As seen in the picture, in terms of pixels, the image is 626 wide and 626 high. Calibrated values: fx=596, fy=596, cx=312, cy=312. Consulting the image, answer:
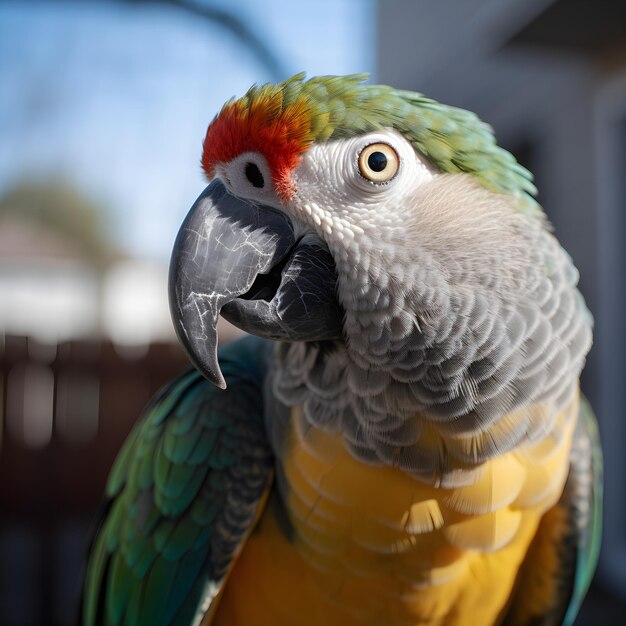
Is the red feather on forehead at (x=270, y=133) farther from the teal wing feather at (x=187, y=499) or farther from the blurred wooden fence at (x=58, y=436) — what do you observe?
the blurred wooden fence at (x=58, y=436)

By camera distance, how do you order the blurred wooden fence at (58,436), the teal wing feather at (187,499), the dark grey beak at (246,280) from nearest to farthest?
the dark grey beak at (246,280)
the teal wing feather at (187,499)
the blurred wooden fence at (58,436)

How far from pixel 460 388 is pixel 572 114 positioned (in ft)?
10.5

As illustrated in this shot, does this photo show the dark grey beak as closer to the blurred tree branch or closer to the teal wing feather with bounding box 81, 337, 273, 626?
the teal wing feather with bounding box 81, 337, 273, 626

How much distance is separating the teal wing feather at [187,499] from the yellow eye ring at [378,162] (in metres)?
0.52

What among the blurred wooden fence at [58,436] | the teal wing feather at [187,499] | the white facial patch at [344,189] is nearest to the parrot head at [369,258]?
the white facial patch at [344,189]

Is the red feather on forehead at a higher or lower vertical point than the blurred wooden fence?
higher

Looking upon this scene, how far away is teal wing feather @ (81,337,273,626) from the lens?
3.56 feet

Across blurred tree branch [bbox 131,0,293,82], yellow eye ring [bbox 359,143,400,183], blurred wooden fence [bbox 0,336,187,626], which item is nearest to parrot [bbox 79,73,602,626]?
yellow eye ring [bbox 359,143,400,183]

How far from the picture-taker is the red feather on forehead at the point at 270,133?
87 centimetres

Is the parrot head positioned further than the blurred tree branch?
No

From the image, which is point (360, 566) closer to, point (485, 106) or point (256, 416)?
point (256, 416)

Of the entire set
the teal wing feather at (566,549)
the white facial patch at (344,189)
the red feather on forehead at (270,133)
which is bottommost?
the teal wing feather at (566,549)

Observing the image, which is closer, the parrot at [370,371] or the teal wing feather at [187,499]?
the parrot at [370,371]

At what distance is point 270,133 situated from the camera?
2.89 feet
